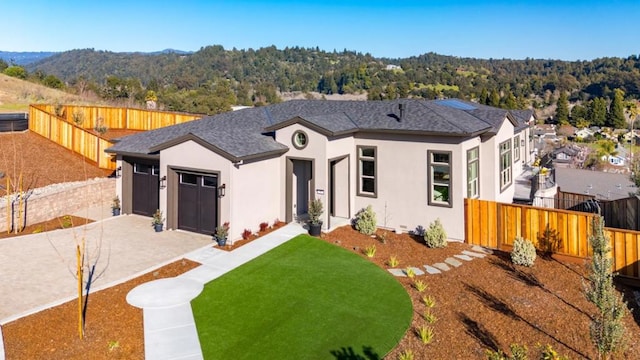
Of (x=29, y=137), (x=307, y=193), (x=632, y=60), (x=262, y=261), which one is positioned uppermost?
(x=632, y=60)

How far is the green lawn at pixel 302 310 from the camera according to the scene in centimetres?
797

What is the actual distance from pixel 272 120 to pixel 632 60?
625ft

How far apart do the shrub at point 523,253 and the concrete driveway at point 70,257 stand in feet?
31.6

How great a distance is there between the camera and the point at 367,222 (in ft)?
49.7

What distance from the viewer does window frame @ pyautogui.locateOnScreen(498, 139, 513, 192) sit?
17.9 meters

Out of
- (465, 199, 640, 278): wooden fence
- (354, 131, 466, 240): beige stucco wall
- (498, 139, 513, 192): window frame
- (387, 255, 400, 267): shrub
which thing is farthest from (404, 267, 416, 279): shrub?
(498, 139, 513, 192): window frame

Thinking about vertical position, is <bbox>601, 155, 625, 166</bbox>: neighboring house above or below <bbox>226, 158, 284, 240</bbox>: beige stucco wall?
above

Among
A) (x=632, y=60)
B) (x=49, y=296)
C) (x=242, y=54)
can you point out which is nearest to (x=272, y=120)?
(x=49, y=296)

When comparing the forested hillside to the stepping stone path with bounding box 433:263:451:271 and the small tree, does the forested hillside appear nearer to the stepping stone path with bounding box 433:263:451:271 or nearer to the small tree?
the stepping stone path with bounding box 433:263:451:271

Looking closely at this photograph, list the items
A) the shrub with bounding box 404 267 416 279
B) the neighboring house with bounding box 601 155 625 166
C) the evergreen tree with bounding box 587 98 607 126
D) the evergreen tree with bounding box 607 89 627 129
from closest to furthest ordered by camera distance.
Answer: the shrub with bounding box 404 267 416 279
the neighboring house with bounding box 601 155 625 166
the evergreen tree with bounding box 607 89 627 129
the evergreen tree with bounding box 587 98 607 126

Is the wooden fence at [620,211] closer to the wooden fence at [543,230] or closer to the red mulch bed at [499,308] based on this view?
the wooden fence at [543,230]

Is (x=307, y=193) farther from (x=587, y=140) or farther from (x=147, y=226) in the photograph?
(x=587, y=140)

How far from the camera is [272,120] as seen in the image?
1964 cm

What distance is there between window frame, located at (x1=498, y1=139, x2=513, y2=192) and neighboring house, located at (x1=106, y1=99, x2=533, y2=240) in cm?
29
